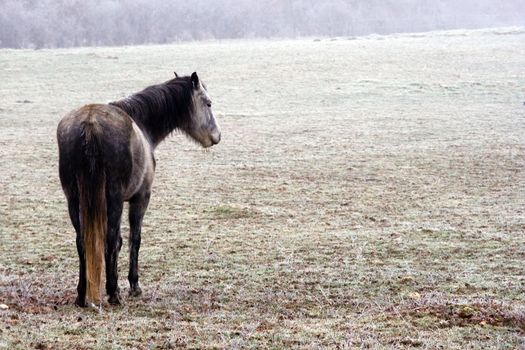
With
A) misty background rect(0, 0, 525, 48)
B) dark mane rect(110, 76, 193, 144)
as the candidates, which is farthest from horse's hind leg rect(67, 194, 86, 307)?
misty background rect(0, 0, 525, 48)

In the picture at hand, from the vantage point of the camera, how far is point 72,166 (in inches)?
239

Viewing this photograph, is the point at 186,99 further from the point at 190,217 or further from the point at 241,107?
the point at 241,107

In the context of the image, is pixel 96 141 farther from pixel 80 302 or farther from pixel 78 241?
pixel 80 302

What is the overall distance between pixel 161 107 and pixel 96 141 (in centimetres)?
156

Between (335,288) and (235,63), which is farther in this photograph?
(235,63)

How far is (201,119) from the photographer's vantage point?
8.04 meters

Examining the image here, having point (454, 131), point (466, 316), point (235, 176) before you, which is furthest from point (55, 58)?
point (466, 316)

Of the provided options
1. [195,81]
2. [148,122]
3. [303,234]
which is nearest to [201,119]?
[195,81]

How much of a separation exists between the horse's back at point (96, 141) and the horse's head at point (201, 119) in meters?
1.60

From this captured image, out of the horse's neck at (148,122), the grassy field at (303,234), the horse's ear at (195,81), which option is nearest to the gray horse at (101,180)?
the horse's neck at (148,122)

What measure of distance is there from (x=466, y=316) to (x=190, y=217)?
18.6 feet

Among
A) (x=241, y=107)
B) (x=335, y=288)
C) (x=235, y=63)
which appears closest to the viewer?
(x=335, y=288)

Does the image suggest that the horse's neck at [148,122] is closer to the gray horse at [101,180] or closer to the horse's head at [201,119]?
A: the gray horse at [101,180]

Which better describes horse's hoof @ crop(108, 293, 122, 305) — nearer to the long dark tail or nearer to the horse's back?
the long dark tail
